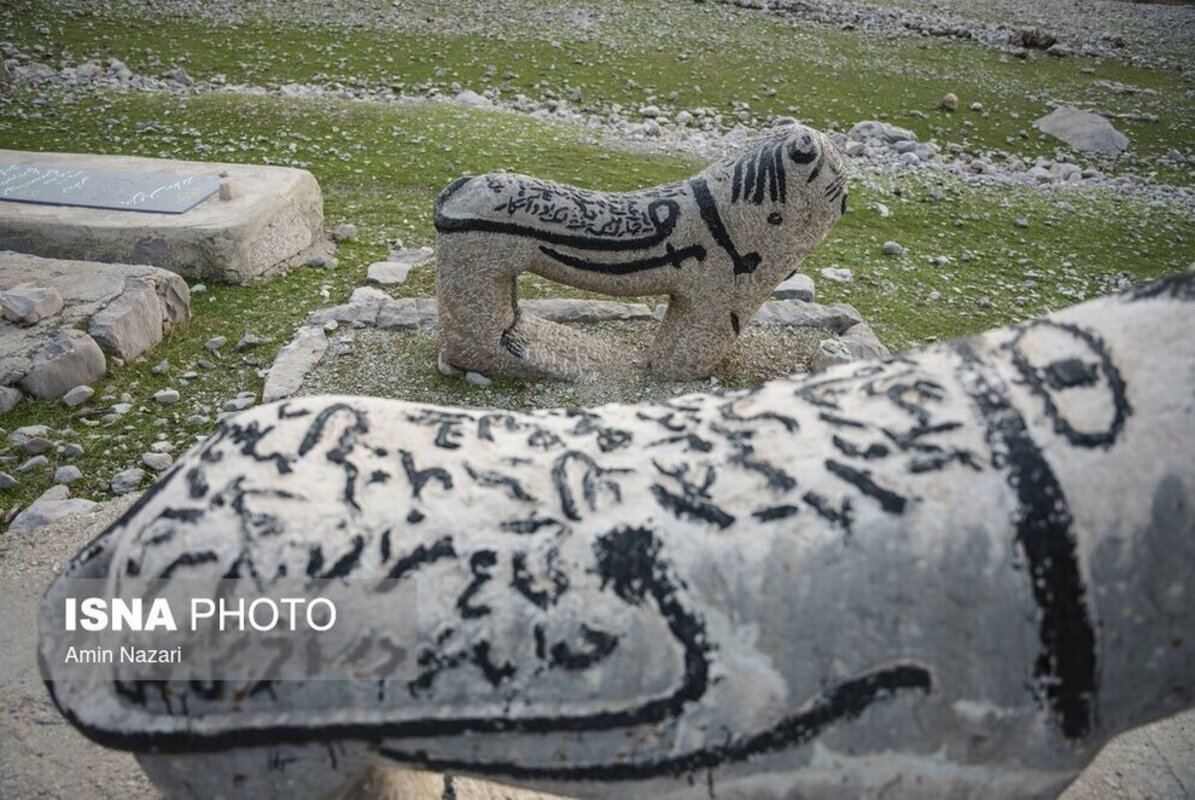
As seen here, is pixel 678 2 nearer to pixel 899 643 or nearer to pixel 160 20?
pixel 160 20

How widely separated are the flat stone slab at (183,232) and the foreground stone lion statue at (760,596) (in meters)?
4.25


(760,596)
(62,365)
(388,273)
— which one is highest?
(760,596)

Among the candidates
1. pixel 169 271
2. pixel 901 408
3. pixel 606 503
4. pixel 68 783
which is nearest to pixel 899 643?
pixel 901 408

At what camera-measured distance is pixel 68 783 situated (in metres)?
2.48

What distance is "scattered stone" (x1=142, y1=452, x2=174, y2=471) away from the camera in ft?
12.8

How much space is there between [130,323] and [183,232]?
887 mm

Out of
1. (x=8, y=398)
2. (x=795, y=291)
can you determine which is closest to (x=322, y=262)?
(x=8, y=398)

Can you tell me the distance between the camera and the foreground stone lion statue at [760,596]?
1305 millimetres

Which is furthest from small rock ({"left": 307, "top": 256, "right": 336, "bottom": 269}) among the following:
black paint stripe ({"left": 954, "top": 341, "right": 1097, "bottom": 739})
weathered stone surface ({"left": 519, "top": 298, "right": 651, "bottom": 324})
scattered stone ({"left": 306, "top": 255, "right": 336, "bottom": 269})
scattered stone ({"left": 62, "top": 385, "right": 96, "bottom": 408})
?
black paint stripe ({"left": 954, "top": 341, "right": 1097, "bottom": 739})

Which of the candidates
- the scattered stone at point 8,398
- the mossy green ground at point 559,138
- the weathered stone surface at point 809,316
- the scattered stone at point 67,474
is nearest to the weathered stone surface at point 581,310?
the mossy green ground at point 559,138

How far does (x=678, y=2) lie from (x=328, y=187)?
790cm

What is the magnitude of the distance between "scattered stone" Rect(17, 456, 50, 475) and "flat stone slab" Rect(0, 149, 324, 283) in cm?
179

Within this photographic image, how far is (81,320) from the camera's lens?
4.50m

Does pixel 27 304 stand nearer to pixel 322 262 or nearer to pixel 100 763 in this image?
pixel 322 262
